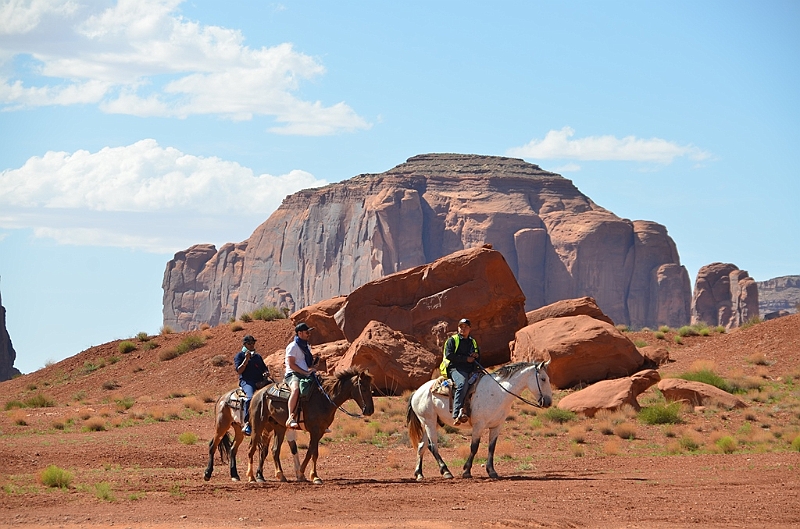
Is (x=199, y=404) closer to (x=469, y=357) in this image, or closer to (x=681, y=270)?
(x=469, y=357)

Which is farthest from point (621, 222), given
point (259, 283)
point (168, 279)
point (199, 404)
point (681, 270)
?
point (199, 404)

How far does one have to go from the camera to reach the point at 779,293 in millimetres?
154500

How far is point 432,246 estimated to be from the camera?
11650cm

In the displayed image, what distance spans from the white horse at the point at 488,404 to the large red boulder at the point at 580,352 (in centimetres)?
1414

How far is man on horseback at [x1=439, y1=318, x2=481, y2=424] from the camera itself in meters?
17.0

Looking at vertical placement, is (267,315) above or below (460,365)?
above

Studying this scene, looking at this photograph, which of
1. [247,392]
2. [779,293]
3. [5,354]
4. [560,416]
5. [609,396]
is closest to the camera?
[247,392]

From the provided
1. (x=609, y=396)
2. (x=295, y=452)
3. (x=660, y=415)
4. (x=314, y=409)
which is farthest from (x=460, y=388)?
(x=609, y=396)

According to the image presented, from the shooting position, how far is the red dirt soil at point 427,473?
12938 mm

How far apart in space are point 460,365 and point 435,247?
326ft

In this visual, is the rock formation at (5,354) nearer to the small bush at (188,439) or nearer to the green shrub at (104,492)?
the small bush at (188,439)

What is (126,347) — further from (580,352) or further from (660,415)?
(660,415)

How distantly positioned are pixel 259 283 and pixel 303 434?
328 feet

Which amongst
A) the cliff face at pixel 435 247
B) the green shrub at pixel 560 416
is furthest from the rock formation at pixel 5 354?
the green shrub at pixel 560 416
